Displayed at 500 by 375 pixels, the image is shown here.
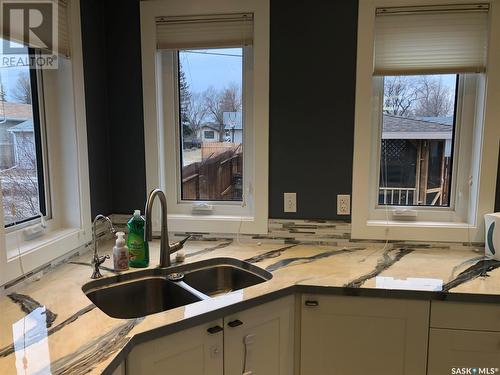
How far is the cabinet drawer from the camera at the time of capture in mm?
1569

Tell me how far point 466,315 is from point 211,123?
1583 mm

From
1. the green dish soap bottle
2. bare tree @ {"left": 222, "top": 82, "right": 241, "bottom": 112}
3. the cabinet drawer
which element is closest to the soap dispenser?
the green dish soap bottle

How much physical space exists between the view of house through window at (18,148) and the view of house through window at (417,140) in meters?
1.78

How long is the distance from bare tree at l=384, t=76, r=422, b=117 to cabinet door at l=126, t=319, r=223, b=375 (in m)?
1.48

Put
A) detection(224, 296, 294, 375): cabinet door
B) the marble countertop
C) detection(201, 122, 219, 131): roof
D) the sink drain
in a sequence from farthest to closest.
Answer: detection(201, 122, 219, 131): roof < the sink drain < detection(224, 296, 294, 375): cabinet door < the marble countertop

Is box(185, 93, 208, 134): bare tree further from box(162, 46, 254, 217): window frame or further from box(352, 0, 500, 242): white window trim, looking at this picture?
box(352, 0, 500, 242): white window trim

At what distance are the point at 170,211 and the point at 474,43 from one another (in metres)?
1.88

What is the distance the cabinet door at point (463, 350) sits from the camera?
1592 millimetres

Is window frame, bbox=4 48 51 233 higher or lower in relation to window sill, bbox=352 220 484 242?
higher

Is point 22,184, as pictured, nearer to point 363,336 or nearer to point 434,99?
point 363,336

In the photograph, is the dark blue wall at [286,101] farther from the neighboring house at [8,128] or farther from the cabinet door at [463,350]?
the cabinet door at [463,350]

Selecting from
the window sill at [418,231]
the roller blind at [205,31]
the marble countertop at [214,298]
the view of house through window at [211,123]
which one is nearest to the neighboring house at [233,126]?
the view of house through window at [211,123]

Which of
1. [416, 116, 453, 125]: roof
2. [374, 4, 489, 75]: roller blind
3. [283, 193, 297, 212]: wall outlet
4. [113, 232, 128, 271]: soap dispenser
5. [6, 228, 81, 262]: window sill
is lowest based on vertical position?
[113, 232, 128, 271]: soap dispenser

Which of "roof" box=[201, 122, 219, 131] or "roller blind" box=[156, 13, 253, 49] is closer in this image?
"roller blind" box=[156, 13, 253, 49]
